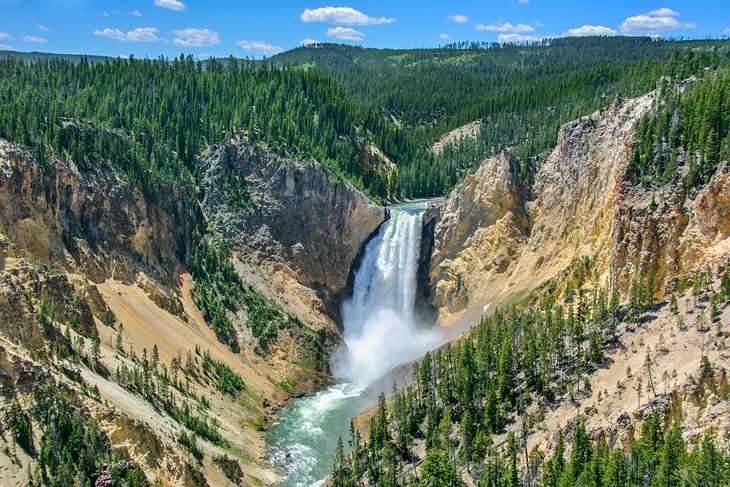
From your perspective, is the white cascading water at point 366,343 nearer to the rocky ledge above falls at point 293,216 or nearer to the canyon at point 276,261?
the canyon at point 276,261

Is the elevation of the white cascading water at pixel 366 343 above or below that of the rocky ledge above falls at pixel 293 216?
below

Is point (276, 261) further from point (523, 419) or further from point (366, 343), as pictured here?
point (523, 419)

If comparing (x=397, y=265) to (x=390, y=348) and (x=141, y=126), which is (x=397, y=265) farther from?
(x=141, y=126)

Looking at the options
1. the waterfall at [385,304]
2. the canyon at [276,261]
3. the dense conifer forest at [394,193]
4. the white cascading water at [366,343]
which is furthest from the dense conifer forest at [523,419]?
the waterfall at [385,304]

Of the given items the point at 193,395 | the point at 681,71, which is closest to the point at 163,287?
the point at 193,395

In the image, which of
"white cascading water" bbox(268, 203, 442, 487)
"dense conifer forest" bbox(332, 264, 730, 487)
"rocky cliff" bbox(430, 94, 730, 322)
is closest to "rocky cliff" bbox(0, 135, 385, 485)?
"white cascading water" bbox(268, 203, 442, 487)

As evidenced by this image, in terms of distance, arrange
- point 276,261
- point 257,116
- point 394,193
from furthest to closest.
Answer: point 394,193, point 257,116, point 276,261

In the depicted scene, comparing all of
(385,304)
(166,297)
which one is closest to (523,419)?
(385,304)
